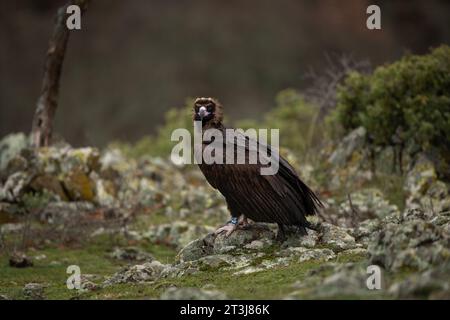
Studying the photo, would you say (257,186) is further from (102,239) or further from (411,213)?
(102,239)

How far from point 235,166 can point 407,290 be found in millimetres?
3886

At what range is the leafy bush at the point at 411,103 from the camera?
18250 mm

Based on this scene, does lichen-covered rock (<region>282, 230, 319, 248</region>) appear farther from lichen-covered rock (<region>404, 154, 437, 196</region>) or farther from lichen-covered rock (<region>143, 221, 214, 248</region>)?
lichen-covered rock (<region>404, 154, 437, 196</region>)

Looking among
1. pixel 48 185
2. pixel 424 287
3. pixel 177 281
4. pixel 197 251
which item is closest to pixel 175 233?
pixel 48 185

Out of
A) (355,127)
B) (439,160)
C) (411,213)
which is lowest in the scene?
(411,213)

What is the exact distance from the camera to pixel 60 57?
64.8 ft

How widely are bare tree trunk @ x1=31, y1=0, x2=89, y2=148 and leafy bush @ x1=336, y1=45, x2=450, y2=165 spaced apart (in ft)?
23.0

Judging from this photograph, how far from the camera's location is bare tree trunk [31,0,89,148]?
771 inches

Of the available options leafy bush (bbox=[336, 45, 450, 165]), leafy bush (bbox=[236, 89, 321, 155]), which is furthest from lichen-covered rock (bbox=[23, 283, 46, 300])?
leafy bush (bbox=[236, 89, 321, 155])

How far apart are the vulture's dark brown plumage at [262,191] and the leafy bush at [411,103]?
7.43 meters

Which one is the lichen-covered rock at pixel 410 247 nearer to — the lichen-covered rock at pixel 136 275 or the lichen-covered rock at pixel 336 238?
the lichen-covered rock at pixel 336 238

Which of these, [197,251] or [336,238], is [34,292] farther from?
[336,238]

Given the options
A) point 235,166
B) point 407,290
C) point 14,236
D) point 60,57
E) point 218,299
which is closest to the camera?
point 407,290
